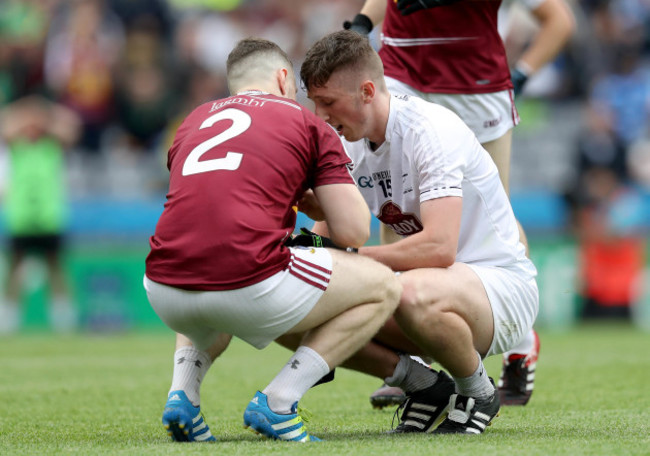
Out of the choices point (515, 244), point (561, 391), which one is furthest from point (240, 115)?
point (561, 391)

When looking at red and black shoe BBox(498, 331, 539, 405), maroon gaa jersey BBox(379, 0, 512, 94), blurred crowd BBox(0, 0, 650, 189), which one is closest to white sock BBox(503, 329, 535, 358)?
red and black shoe BBox(498, 331, 539, 405)

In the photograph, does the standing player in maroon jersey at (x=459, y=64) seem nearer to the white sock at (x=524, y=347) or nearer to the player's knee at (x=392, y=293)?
the white sock at (x=524, y=347)

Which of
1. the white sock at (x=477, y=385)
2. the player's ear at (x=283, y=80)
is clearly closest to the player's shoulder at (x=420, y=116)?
the player's ear at (x=283, y=80)

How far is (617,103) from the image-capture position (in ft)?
41.0

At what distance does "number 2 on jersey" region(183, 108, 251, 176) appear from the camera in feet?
12.0

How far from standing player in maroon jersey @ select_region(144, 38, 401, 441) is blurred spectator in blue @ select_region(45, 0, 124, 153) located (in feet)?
29.8

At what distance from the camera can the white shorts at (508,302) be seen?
4.12 meters

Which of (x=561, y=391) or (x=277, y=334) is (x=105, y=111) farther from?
(x=277, y=334)

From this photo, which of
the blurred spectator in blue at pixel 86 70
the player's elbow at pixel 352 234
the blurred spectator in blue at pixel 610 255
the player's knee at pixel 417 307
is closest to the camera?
the player's elbow at pixel 352 234

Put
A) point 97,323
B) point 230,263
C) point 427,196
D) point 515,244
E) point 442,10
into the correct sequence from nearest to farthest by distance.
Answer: point 230,263 < point 427,196 < point 515,244 < point 442,10 < point 97,323

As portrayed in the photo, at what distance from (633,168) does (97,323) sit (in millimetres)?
5924

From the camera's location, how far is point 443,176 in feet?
13.0

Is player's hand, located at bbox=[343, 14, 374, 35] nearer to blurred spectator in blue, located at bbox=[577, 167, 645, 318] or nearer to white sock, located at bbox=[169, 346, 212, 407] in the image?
white sock, located at bbox=[169, 346, 212, 407]

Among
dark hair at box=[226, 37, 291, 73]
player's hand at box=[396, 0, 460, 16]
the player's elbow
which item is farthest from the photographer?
player's hand at box=[396, 0, 460, 16]
